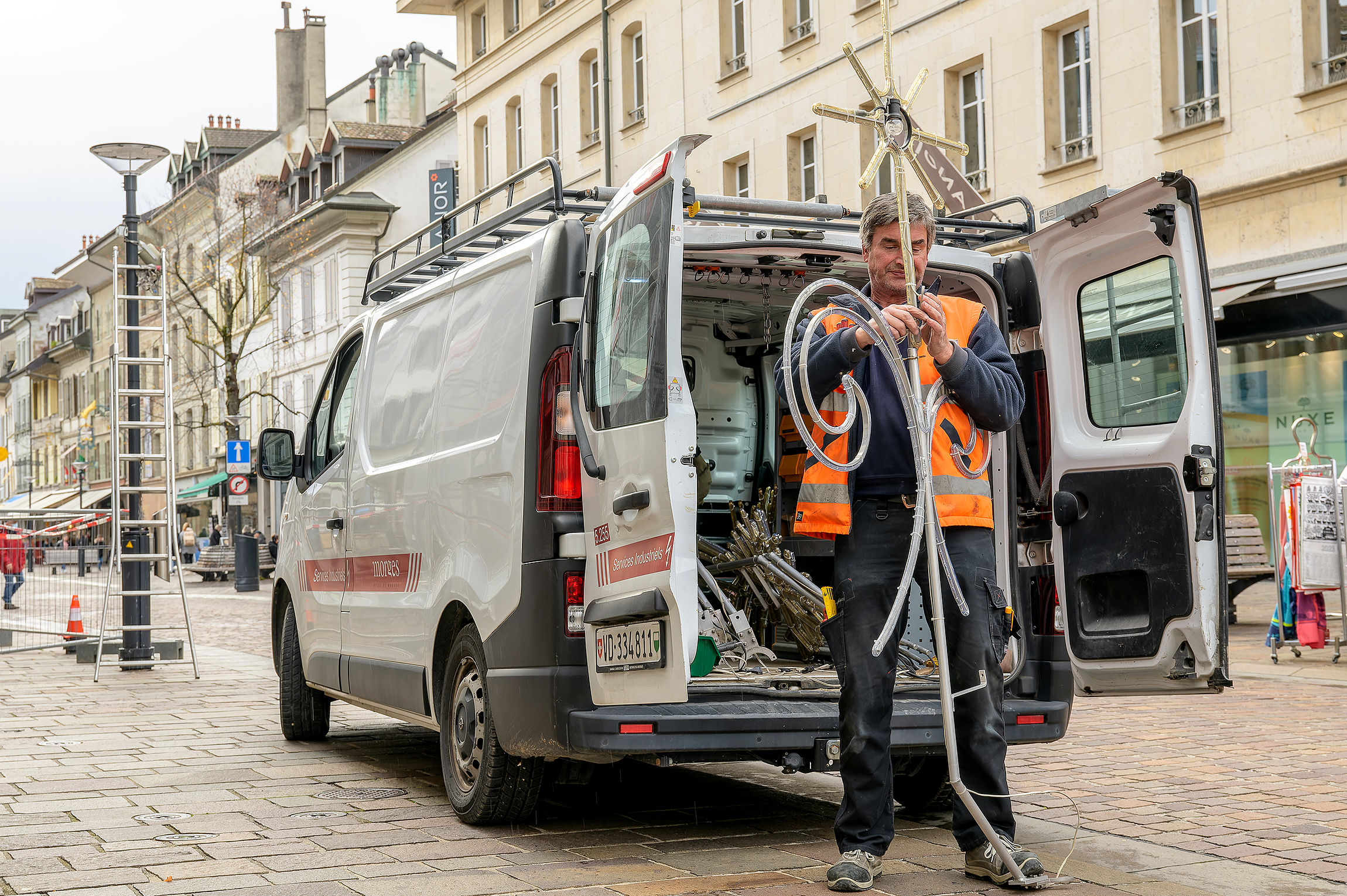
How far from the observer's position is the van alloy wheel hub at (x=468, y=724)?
19.6 feet

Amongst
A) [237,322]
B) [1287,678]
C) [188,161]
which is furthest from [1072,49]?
[188,161]

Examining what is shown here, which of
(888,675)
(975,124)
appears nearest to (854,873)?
(888,675)

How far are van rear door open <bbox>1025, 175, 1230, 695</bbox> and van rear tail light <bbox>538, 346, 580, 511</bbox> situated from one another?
1.91 meters

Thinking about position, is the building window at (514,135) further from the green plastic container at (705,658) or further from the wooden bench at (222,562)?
the green plastic container at (705,658)

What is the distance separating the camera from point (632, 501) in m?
4.98

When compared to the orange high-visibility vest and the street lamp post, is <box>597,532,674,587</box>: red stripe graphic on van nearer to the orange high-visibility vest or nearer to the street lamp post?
the orange high-visibility vest

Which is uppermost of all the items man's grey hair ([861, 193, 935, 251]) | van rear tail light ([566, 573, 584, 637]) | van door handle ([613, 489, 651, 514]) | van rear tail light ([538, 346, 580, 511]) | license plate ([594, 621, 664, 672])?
man's grey hair ([861, 193, 935, 251])

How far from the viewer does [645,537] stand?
492 cm

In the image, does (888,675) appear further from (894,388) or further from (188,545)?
(188,545)

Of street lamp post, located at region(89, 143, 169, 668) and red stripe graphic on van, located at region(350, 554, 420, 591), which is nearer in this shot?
red stripe graphic on van, located at region(350, 554, 420, 591)

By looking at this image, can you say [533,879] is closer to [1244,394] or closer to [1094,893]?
[1094,893]

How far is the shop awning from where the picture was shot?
5609 centimetres

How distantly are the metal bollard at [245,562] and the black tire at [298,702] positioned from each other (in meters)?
24.2

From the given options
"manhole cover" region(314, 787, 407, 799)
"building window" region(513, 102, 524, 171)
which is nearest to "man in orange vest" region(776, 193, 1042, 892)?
"manhole cover" region(314, 787, 407, 799)
